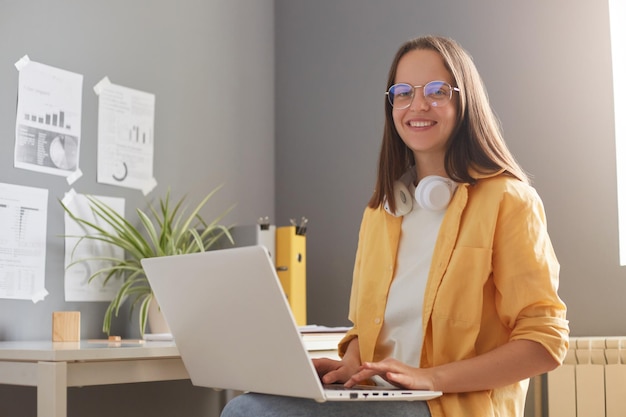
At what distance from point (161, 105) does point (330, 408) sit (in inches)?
74.8

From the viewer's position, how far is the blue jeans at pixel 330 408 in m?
1.36

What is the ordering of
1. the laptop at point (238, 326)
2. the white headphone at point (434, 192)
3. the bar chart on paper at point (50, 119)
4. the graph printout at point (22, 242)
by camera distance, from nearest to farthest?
the laptop at point (238, 326)
the white headphone at point (434, 192)
the graph printout at point (22, 242)
the bar chart on paper at point (50, 119)

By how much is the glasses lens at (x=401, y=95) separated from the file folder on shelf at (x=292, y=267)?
4.22 ft

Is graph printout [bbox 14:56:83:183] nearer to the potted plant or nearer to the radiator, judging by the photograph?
the potted plant

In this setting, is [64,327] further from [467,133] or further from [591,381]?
[591,381]

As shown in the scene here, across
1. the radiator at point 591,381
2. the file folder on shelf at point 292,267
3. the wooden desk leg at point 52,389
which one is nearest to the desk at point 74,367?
the wooden desk leg at point 52,389

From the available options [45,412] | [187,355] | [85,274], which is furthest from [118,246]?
[187,355]

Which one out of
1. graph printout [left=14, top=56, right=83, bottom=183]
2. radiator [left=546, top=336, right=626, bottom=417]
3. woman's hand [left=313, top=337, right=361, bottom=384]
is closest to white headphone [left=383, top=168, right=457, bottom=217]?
woman's hand [left=313, top=337, right=361, bottom=384]

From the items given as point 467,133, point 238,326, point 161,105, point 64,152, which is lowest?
point 238,326

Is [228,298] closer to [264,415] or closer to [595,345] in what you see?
[264,415]

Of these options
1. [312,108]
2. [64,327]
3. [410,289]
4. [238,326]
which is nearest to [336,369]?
[410,289]

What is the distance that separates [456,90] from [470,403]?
600 mm

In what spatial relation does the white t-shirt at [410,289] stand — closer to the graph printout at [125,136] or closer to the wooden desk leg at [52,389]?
the wooden desk leg at [52,389]

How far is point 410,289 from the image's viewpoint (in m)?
1.60
